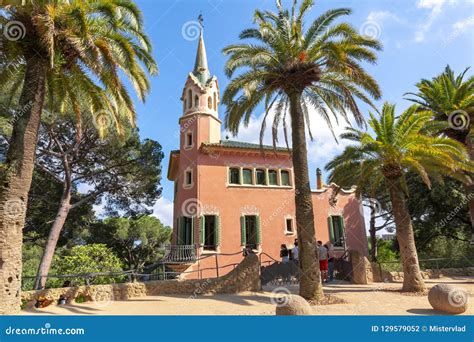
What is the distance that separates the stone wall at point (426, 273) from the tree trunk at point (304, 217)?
7.82 m

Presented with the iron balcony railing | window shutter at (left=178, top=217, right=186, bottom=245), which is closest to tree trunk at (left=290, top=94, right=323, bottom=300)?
the iron balcony railing

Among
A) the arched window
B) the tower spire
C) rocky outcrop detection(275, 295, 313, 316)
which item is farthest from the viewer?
the tower spire

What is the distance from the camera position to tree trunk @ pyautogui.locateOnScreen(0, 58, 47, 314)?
320 inches

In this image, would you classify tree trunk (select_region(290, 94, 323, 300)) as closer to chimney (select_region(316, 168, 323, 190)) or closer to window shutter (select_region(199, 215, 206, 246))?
window shutter (select_region(199, 215, 206, 246))

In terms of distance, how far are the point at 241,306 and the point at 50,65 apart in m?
9.00

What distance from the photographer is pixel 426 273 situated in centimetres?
2017

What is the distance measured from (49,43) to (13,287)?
6.11 m

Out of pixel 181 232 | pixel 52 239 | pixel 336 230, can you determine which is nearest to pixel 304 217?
pixel 181 232

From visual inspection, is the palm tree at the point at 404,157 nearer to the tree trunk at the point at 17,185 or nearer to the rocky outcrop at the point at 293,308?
the rocky outcrop at the point at 293,308

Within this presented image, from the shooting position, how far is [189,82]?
23828 mm

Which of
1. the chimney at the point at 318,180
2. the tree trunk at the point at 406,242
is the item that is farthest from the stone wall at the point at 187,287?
the chimney at the point at 318,180

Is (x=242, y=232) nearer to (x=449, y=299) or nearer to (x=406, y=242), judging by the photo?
(x=406, y=242)

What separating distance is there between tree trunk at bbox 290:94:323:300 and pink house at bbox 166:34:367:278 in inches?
263

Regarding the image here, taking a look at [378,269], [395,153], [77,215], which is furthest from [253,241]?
[77,215]
